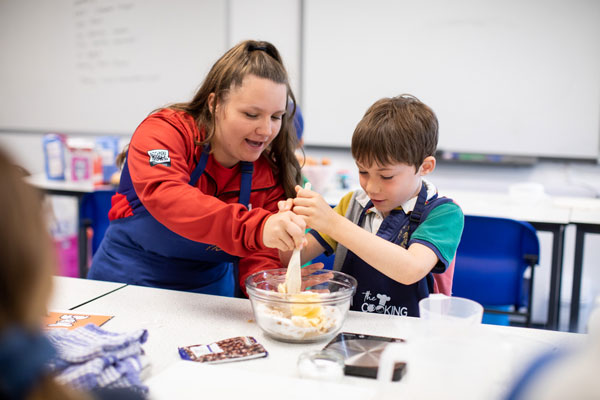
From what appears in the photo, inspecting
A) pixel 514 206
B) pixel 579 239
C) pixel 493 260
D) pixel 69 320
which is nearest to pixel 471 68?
pixel 514 206

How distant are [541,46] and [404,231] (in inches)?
105

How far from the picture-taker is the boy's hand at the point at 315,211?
1.26 m

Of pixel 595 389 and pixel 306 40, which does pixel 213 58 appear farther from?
pixel 595 389


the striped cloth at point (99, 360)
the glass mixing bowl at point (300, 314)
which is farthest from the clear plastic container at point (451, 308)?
the striped cloth at point (99, 360)

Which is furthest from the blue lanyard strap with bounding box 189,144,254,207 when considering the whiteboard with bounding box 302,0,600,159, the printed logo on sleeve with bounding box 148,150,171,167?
the whiteboard with bounding box 302,0,600,159

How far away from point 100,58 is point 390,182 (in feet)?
13.1

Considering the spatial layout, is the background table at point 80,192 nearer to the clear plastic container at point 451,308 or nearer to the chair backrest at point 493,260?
the chair backrest at point 493,260

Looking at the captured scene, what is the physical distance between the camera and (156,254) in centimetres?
158

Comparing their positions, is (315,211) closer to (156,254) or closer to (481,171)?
(156,254)

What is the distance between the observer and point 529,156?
362 cm

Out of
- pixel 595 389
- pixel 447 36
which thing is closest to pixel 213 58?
pixel 447 36

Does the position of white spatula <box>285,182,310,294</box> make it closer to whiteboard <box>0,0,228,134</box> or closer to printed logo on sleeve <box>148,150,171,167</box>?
printed logo on sleeve <box>148,150,171,167</box>

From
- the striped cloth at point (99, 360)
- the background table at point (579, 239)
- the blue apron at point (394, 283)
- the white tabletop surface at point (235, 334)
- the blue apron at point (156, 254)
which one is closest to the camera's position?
the white tabletop surface at point (235, 334)

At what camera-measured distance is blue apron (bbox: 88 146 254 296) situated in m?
1.53
